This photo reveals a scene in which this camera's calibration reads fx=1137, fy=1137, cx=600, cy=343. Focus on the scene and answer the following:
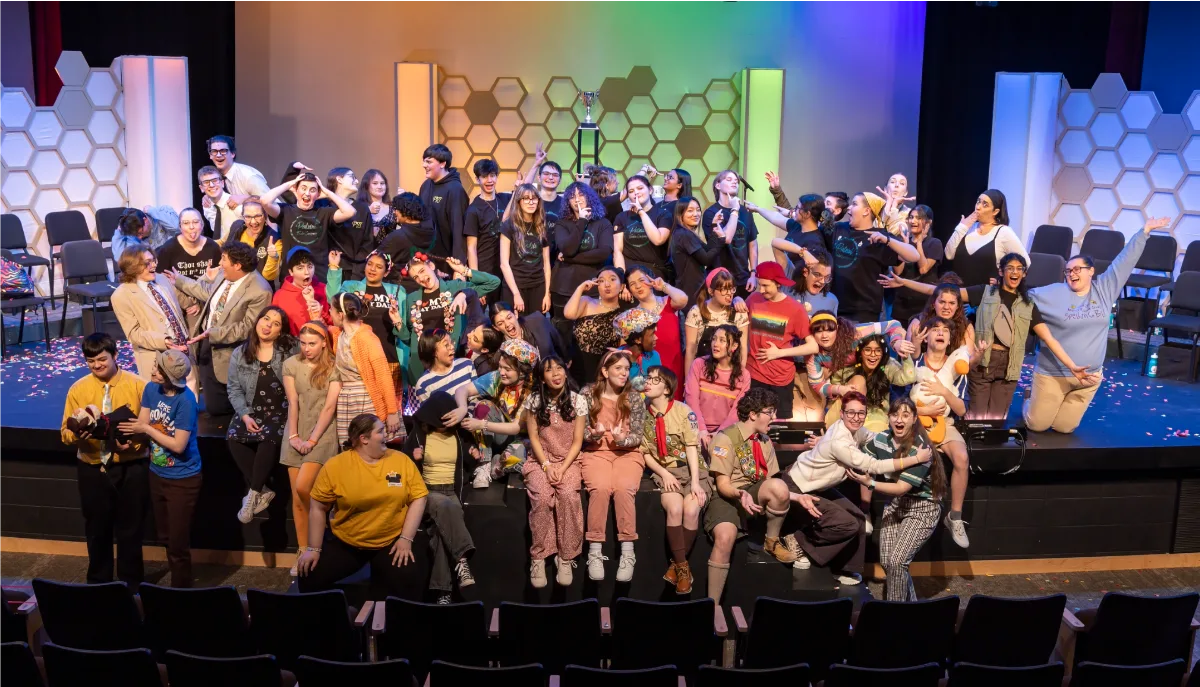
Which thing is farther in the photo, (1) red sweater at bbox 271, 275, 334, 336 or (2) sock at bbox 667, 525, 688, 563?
(1) red sweater at bbox 271, 275, 334, 336

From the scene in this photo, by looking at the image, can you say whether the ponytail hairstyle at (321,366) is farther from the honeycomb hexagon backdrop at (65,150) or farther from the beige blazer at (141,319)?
the honeycomb hexagon backdrop at (65,150)

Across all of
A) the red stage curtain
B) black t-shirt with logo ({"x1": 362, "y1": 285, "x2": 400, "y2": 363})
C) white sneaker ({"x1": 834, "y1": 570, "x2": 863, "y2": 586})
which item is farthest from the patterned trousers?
the red stage curtain

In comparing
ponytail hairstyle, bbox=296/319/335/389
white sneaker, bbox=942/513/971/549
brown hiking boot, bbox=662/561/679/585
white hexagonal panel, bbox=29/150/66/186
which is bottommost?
brown hiking boot, bbox=662/561/679/585

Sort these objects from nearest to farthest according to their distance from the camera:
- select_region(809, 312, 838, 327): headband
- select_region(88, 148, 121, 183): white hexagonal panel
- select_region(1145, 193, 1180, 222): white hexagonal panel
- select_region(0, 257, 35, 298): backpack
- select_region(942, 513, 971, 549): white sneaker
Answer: select_region(942, 513, 971, 549): white sneaker, select_region(809, 312, 838, 327): headband, select_region(0, 257, 35, 298): backpack, select_region(1145, 193, 1180, 222): white hexagonal panel, select_region(88, 148, 121, 183): white hexagonal panel

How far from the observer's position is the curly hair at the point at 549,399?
528 centimetres

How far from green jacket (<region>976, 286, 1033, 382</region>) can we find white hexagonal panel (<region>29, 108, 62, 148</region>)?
777cm

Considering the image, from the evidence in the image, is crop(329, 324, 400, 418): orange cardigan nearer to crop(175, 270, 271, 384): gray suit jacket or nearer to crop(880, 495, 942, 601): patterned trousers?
crop(175, 270, 271, 384): gray suit jacket

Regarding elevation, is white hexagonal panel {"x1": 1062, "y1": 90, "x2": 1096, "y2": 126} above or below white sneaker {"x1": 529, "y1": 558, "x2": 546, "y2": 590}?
above

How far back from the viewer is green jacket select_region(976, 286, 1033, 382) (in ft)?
20.6

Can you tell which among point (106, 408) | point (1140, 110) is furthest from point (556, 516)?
point (1140, 110)

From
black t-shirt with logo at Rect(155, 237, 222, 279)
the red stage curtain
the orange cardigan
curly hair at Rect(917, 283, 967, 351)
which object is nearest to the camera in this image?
the orange cardigan

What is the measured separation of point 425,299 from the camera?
6.16m

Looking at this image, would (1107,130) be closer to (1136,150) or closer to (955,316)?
(1136,150)

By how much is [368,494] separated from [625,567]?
1.22 m
